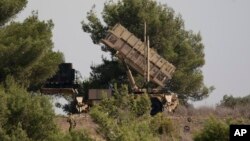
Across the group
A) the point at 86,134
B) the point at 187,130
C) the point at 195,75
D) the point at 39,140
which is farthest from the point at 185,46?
the point at 86,134

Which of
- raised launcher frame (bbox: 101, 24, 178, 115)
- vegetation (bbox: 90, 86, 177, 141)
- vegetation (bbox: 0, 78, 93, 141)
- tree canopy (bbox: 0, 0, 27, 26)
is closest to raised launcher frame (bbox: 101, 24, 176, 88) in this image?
raised launcher frame (bbox: 101, 24, 178, 115)

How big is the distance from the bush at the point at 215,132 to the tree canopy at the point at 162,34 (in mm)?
24243

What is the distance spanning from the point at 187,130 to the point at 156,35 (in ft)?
48.0

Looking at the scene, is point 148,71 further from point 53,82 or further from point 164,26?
point 164,26

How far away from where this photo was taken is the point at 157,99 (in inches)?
1764

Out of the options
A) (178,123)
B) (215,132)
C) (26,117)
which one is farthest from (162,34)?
(215,132)

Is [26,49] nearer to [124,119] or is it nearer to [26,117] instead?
[26,117]

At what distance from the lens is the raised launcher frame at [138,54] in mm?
45500

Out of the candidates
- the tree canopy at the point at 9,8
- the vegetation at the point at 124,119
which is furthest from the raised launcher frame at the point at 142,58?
the vegetation at the point at 124,119

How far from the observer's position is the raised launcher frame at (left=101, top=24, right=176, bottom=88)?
45500 millimetres

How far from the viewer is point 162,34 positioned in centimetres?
5284

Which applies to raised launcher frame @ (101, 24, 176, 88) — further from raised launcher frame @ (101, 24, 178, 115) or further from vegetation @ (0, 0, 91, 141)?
vegetation @ (0, 0, 91, 141)

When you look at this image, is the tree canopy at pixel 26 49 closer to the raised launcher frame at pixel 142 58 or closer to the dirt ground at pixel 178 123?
the dirt ground at pixel 178 123

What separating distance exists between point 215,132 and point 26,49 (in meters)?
12.6
